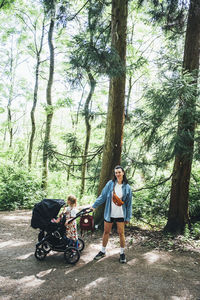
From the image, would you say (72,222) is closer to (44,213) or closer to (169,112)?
(44,213)

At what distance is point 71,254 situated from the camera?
4188mm

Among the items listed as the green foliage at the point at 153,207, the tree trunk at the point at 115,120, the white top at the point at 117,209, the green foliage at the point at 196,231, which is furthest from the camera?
the green foliage at the point at 153,207

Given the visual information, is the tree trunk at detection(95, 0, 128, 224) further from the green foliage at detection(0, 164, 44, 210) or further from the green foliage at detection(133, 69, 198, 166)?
the green foliage at detection(0, 164, 44, 210)

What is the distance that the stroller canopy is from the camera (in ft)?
13.5

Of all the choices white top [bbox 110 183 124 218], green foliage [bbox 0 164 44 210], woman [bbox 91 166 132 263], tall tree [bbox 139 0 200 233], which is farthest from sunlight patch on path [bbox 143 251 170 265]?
green foliage [bbox 0 164 44 210]

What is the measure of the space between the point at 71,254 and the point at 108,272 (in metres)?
0.85

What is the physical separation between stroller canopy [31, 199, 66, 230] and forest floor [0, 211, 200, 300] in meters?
0.80

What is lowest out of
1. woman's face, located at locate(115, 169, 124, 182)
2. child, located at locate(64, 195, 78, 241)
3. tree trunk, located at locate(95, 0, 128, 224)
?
child, located at locate(64, 195, 78, 241)

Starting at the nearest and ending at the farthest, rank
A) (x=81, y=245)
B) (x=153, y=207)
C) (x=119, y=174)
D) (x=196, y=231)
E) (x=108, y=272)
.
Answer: (x=108, y=272) → (x=119, y=174) → (x=81, y=245) → (x=196, y=231) → (x=153, y=207)

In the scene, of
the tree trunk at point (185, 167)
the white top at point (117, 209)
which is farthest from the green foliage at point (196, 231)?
the white top at point (117, 209)

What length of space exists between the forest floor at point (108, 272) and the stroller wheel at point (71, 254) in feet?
0.41

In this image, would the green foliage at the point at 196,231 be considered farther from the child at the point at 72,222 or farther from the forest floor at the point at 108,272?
the child at the point at 72,222

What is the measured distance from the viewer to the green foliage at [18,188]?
10.1m

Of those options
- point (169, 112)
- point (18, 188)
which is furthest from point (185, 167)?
point (18, 188)
